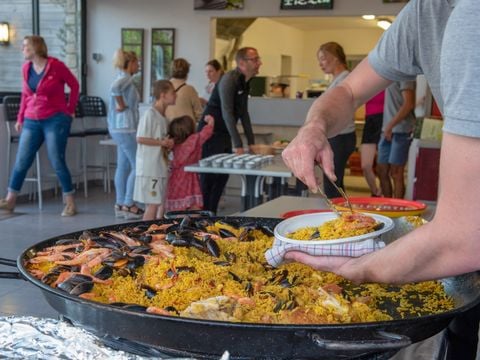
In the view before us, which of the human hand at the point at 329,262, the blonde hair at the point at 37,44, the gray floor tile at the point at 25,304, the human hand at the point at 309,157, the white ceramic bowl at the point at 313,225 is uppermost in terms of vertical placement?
the blonde hair at the point at 37,44

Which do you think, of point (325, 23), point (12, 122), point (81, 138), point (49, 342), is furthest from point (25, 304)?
point (325, 23)

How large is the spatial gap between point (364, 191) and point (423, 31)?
23.8 feet

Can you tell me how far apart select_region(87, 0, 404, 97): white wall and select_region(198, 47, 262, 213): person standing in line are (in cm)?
320

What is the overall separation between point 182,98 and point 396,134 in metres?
2.23

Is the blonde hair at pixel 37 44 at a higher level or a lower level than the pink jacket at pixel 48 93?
higher

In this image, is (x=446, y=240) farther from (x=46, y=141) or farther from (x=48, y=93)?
(x=46, y=141)

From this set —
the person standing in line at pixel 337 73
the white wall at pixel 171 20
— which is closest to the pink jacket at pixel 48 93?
the person standing in line at pixel 337 73

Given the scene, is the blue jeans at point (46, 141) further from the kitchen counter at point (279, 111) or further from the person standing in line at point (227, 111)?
the kitchen counter at point (279, 111)

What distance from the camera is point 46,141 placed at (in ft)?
20.0

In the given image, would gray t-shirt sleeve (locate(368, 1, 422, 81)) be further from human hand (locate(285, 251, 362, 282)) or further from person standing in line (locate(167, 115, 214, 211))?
person standing in line (locate(167, 115, 214, 211))

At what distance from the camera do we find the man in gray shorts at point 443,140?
0.92m

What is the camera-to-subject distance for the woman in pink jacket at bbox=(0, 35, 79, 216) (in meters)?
5.80

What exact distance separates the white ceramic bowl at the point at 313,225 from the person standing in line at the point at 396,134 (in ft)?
15.1

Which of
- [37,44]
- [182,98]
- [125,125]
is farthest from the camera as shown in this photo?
[125,125]
